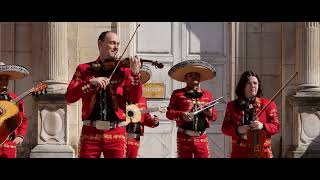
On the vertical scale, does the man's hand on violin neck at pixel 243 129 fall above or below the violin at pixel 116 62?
below

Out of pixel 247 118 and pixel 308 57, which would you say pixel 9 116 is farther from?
pixel 308 57

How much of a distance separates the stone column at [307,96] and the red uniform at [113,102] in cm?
601

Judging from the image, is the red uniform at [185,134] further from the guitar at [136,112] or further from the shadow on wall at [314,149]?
the shadow on wall at [314,149]

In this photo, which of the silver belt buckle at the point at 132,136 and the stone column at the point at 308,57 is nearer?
the silver belt buckle at the point at 132,136

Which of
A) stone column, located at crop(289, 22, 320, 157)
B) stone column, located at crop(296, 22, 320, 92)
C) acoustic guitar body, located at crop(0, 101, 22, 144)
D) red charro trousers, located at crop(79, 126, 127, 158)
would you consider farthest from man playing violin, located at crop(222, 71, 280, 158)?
stone column, located at crop(296, 22, 320, 92)

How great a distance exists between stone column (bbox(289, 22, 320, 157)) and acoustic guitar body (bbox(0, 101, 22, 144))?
566 centimetres

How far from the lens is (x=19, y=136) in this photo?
28.2 ft

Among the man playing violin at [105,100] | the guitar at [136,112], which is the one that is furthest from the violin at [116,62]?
the guitar at [136,112]

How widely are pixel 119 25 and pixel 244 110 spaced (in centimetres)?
467

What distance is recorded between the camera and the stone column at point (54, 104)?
11477 millimetres

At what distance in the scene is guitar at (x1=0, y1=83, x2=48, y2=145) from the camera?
7.72m
